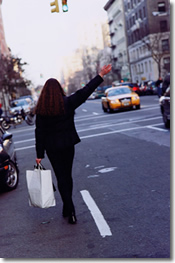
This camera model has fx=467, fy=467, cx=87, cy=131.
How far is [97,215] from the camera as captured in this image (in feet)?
20.1

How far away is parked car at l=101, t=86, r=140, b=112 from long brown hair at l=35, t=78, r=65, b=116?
21.4 m

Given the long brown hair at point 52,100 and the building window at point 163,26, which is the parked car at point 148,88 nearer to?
the building window at point 163,26

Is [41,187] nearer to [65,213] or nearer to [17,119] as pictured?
[65,213]

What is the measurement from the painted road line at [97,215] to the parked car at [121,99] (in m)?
19.5

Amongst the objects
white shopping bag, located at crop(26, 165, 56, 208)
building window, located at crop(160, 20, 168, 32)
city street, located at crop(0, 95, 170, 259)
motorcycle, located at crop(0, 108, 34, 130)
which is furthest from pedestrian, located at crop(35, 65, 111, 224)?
building window, located at crop(160, 20, 168, 32)

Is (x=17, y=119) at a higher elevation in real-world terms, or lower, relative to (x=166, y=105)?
lower

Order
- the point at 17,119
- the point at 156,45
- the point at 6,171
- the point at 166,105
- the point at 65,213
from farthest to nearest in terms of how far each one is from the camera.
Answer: the point at 156,45 < the point at 17,119 < the point at 166,105 < the point at 6,171 < the point at 65,213

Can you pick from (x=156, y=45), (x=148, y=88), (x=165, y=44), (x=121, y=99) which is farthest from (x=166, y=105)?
(x=165, y=44)

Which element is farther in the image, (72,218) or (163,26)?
(163,26)

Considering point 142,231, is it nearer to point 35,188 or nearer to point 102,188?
point 35,188

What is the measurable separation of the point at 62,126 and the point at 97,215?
131cm

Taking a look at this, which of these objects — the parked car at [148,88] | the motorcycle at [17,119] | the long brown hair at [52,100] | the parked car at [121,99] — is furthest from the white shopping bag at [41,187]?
the parked car at [148,88]

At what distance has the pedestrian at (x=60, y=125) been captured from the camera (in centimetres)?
562

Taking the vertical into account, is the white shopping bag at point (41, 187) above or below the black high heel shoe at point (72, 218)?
above
